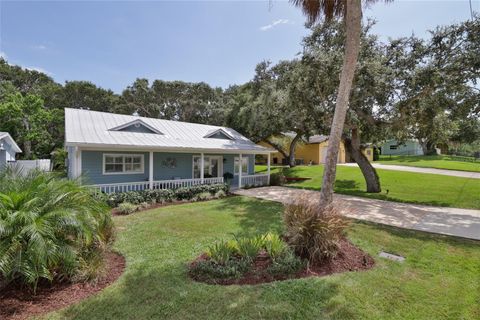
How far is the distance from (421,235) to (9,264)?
9.66 metres

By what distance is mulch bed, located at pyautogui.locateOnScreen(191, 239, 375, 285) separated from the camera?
14.9ft

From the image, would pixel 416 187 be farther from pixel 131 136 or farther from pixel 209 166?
pixel 131 136

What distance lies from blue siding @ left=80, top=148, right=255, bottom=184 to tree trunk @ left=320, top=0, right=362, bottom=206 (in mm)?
10206

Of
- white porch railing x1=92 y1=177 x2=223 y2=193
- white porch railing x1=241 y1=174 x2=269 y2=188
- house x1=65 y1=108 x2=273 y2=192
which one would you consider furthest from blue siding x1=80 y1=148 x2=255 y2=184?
white porch railing x1=241 y1=174 x2=269 y2=188

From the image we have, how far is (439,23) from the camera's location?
444 inches

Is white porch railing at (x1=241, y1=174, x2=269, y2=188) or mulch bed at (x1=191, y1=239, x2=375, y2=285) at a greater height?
white porch railing at (x1=241, y1=174, x2=269, y2=188)

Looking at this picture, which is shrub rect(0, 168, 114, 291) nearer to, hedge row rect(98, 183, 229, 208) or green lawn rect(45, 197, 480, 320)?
green lawn rect(45, 197, 480, 320)

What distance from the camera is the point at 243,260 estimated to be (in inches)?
196

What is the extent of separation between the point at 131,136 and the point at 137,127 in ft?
4.44

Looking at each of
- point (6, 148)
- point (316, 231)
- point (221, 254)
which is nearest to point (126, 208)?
point (221, 254)

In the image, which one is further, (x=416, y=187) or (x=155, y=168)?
(x=416, y=187)

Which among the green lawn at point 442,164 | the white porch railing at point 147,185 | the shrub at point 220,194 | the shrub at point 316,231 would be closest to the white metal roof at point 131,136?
the white porch railing at point 147,185

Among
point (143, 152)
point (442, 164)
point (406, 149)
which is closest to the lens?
point (143, 152)

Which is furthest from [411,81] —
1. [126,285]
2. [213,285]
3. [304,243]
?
[126,285]
